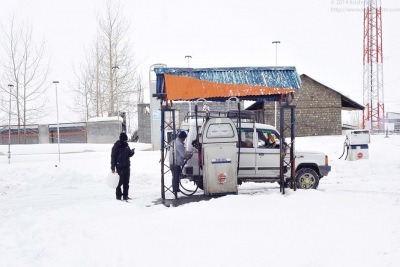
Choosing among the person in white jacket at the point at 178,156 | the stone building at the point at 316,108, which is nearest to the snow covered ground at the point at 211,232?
the person in white jacket at the point at 178,156

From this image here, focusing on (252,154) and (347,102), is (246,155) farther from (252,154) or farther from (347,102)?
(347,102)

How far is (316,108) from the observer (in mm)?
36375

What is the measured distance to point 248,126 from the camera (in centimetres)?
1184

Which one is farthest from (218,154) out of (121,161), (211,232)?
(211,232)

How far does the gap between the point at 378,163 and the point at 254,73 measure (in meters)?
9.63

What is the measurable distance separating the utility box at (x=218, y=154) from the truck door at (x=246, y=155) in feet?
4.29

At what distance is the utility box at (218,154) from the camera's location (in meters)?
10.3

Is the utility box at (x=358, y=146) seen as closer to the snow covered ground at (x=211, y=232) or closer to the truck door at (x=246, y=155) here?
the snow covered ground at (x=211, y=232)

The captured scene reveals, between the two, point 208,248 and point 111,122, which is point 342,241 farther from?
point 111,122

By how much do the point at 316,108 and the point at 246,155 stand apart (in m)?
26.5

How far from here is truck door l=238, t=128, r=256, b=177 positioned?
11672mm

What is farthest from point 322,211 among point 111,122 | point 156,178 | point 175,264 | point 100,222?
point 111,122

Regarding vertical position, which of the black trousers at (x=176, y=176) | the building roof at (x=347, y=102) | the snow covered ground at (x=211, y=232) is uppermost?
the building roof at (x=347, y=102)

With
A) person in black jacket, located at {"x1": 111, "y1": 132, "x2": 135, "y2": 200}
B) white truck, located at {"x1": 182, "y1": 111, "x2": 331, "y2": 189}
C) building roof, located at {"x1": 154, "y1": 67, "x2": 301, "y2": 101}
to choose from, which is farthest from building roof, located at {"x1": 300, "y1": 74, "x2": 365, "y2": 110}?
person in black jacket, located at {"x1": 111, "y1": 132, "x2": 135, "y2": 200}
